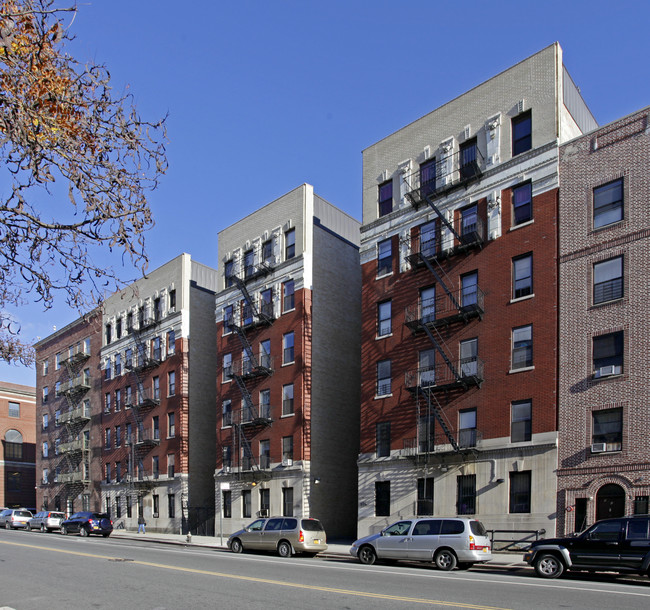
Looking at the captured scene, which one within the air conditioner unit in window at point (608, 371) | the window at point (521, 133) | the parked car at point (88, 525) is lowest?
the parked car at point (88, 525)

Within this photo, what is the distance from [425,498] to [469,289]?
9715mm

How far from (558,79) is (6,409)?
80.5 m

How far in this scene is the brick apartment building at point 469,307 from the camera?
1145 inches

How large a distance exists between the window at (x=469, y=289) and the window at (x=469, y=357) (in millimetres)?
1677

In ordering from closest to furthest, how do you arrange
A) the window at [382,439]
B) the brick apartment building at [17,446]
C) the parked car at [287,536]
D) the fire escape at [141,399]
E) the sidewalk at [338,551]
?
the sidewalk at [338,551] → the parked car at [287,536] → the window at [382,439] → the fire escape at [141,399] → the brick apartment building at [17,446]

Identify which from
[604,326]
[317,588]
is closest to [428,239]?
[604,326]

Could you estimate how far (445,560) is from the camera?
72.7ft

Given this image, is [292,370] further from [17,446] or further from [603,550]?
[17,446]

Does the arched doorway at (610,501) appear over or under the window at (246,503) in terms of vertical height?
over

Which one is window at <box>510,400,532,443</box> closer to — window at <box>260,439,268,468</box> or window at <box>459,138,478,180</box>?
→ window at <box>459,138,478,180</box>

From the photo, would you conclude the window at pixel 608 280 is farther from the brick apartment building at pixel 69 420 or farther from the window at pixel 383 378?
the brick apartment building at pixel 69 420

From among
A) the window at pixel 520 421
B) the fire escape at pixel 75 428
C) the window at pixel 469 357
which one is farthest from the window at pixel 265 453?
the fire escape at pixel 75 428

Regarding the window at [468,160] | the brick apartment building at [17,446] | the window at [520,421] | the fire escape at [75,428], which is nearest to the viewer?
the window at [520,421]

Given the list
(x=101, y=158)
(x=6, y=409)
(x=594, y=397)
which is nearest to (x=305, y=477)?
(x=594, y=397)
